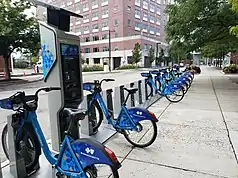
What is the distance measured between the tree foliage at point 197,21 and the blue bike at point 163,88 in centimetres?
409

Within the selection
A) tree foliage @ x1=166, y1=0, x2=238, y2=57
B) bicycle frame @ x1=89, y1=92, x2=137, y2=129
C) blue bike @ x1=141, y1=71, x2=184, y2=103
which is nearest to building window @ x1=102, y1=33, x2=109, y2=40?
tree foliage @ x1=166, y1=0, x2=238, y2=57

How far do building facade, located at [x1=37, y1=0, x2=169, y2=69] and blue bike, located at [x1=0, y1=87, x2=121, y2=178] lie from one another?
40.3 meters

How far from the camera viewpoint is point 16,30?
16328 mm

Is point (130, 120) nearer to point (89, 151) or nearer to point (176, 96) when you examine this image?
point (89, 151)

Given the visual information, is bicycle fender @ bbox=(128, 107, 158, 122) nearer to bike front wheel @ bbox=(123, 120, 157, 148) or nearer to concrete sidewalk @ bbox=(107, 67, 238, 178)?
bike front wheel @ bbox=(123, 120, 157, 148)

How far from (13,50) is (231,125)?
17.5 m

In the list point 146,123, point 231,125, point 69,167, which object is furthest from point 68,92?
point 231,125

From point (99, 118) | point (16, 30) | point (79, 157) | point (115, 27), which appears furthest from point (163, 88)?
point (115, 27)

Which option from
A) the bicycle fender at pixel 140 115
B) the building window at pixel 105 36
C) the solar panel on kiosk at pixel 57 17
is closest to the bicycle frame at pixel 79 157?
the bicycle fender at pixel 140 115

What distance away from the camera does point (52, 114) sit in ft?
10.1

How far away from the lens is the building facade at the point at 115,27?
4353 cm

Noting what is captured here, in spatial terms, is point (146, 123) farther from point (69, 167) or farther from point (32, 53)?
point (32, 53)

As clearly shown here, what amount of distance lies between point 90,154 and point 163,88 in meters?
6.08

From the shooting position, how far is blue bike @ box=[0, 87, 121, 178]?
1936 millimetres
